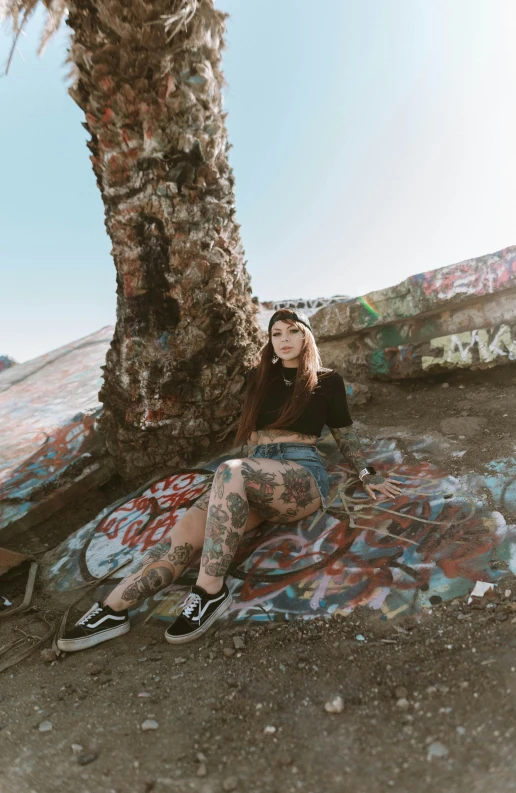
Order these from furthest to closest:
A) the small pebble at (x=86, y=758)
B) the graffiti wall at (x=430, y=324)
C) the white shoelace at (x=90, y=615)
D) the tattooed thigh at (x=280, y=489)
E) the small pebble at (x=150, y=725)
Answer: the graffiti wall at (x=430, y=324), the tattooed thigh at (x=280, y=489), the white shoelace at (x=90, y=615), the small pebble at (x=150, y=725), the small pebble at (x=86, y=758)

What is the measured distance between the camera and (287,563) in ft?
8.79

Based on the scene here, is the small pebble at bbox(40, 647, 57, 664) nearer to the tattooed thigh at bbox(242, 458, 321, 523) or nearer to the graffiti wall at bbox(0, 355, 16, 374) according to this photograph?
the tattooed thigh at bbox(242, 458, 321, 523)

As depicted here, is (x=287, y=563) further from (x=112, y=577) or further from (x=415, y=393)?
(x=415, y=393)

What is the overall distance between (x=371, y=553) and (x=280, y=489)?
580 mm

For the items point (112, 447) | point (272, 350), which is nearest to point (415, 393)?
point (272, 350)

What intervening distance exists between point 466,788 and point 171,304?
324cm

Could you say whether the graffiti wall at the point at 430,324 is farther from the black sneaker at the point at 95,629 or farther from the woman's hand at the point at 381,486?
the black sneaker at the point at 95,629

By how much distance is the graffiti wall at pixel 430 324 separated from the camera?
3.85 m

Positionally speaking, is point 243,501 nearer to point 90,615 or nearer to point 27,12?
point 90,615

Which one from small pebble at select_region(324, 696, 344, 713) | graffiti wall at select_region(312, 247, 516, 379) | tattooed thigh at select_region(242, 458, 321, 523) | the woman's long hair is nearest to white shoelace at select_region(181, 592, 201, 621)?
tattooed thigh at select_region(242, 458, 321, 523)

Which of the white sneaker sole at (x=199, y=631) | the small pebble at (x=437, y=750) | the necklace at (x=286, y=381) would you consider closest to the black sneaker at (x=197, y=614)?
the white sneaker sole at (x=199, y=631)

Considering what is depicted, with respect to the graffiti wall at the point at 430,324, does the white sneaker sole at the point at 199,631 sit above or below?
below

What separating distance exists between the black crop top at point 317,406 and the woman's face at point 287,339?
14 centimetres

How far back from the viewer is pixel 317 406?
3.11 metres
